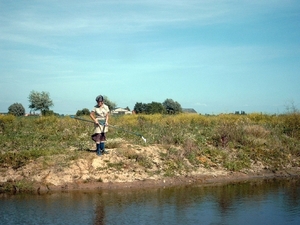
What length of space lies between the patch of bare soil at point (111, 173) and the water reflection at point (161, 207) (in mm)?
750

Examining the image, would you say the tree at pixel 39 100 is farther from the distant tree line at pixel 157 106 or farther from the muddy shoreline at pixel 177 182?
the muddy shoreline at pixel 177 182

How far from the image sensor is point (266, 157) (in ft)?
58.7

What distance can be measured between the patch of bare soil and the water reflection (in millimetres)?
750

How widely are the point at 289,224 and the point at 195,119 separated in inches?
884

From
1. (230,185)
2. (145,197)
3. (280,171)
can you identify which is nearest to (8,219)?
(145,197)

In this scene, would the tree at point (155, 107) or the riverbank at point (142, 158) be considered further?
the tree at point (155, 107)

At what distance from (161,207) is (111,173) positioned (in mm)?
3514

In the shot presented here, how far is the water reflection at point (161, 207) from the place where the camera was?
31.4ft

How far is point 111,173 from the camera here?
13.9 meters

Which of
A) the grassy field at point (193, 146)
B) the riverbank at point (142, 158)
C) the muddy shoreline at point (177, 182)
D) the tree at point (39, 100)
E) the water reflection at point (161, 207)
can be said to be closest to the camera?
the water reflection at point (161, 207)

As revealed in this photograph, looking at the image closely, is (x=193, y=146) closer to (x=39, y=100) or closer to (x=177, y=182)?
(x=177, y=182)

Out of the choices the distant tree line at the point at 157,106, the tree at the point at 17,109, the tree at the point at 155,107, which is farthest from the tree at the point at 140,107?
the tree at the point at 17,109

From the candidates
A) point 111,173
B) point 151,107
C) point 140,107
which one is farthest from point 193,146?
point 140,107

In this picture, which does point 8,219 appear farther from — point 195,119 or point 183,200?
point 195,119
